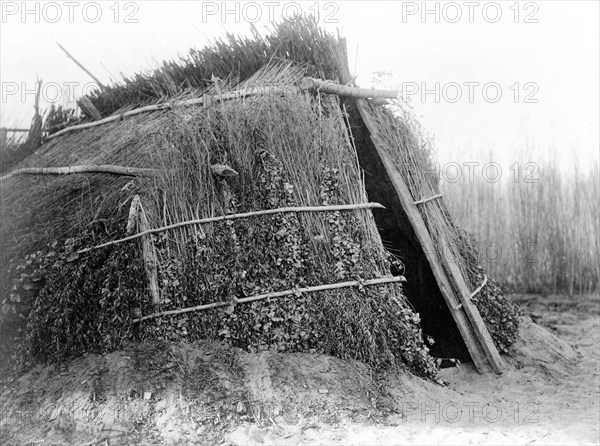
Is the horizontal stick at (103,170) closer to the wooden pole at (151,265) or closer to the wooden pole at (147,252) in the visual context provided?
the wooden pole at (147,252)

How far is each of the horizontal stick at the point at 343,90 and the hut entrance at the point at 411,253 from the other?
1.11 feet

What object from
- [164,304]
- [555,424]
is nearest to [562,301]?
[555,424]

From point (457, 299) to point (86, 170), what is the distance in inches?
152

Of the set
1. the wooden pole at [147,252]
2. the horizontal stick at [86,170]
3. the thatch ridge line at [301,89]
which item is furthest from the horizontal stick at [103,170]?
the thatch ridge line at [301,89]

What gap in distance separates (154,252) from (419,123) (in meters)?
3.36

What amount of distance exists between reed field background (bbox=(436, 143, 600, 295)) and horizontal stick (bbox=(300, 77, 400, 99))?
11.0ft

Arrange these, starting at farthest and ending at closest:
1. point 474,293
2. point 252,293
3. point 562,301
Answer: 1. point 562,301
2. point 474,293
3. point 252,293

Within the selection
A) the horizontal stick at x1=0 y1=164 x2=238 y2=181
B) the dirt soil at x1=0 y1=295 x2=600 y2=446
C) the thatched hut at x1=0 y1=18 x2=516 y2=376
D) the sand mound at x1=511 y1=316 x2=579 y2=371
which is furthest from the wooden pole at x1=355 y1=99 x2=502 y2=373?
the horizontal stick at x1=0 y1=164 x2=238 y2=181

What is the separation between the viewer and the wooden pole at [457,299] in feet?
20.4

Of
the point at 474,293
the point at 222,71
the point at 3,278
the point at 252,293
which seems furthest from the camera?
the point at 222,71

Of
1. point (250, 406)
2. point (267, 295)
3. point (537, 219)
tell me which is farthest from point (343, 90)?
point (537, 219)

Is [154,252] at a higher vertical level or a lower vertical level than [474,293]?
higher

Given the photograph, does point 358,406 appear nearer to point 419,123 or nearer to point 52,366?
point 52,366

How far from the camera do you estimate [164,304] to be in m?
5.21
